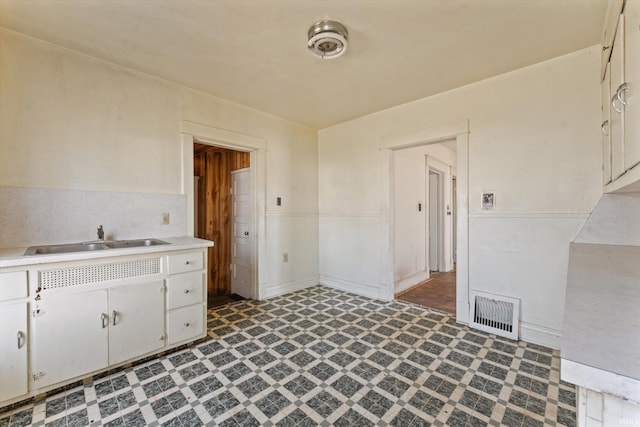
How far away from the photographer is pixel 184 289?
7.74ft

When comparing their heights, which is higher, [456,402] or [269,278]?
[269,278]

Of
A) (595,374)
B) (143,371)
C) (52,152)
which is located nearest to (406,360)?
(595,374)

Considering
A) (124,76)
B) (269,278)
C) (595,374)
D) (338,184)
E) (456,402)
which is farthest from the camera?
(338,184)

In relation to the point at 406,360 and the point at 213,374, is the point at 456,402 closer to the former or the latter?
the point at 406,360

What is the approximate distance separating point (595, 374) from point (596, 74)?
8.64 ft

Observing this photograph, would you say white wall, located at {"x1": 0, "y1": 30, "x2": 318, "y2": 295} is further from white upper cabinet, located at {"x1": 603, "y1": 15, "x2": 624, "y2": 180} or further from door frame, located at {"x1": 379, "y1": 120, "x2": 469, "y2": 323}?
white upper cabinet, located at {"x1": 603, "y1": 15, "x2": 624, "y2": 180}

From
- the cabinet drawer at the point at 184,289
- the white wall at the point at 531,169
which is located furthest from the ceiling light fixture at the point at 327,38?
the cabinet drawer at the point at 184,289

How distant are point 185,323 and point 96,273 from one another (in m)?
0.81

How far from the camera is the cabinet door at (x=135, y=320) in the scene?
1996mm

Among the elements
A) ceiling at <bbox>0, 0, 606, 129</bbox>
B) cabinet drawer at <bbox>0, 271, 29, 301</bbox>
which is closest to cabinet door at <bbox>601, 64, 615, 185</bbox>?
ceiling at <bbox>0, 0, 606, 129</bbox>

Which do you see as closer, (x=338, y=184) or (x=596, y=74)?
(x=596, y=74)

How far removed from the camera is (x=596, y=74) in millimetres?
2211

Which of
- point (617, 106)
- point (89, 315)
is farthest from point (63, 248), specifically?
point (617, 106)

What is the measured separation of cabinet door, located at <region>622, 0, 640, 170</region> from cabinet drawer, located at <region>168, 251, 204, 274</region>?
2.79 metres
